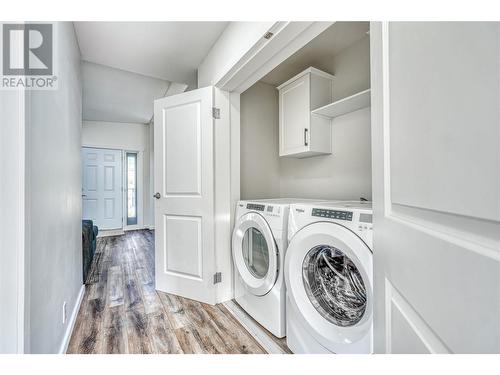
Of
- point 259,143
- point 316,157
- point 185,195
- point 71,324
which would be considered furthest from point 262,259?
point 71,324

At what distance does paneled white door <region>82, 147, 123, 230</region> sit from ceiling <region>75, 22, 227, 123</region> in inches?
71.6

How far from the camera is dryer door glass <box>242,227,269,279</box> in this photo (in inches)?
68.9

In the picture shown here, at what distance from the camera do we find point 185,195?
2090 millimetres

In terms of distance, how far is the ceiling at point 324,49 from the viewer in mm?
1747

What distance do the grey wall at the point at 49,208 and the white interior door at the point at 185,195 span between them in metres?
0.76

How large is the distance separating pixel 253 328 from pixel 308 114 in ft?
5.78

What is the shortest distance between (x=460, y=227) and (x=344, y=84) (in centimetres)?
208

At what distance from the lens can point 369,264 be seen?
966 millimetres

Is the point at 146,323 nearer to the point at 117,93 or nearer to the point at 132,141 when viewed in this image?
the point at 117,93

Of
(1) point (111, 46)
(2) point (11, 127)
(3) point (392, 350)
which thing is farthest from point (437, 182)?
(1) point (111, 46)

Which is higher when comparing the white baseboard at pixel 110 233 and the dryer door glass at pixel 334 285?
the dryer door glass at pixel 334 285

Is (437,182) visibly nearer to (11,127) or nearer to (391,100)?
(391,100)

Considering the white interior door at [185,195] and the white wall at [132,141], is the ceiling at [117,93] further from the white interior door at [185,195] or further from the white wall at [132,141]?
the white interior door at [185,195]

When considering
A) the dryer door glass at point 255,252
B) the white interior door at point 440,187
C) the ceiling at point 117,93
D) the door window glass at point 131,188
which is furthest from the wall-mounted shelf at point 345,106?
the door window glass at point 131,188
